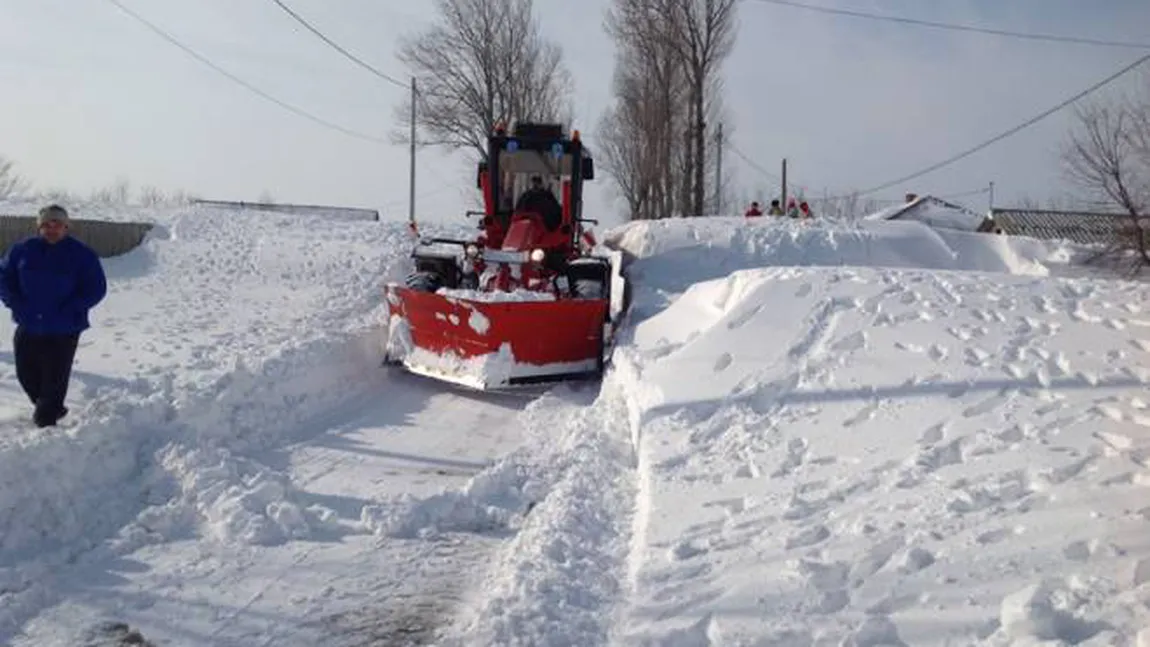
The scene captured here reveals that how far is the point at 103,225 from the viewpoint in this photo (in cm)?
1944

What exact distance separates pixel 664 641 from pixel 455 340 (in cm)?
654

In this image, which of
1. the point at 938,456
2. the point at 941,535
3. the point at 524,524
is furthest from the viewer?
the point at 524,524

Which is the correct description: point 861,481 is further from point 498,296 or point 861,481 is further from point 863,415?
point 498,296

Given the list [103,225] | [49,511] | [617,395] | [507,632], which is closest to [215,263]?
[103,225]

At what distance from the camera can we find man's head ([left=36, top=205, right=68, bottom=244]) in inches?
282

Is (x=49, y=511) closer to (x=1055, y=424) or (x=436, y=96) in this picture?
(x=1055, y=424)

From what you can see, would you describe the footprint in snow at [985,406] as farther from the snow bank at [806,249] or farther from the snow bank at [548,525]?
the snow bank at [806,249]

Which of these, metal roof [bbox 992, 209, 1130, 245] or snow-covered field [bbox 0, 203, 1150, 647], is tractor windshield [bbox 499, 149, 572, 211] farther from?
metal roof [bbox 992, 209, 1130, 245]

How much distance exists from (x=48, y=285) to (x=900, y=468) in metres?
6.02

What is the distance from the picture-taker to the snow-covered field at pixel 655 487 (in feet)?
13.4

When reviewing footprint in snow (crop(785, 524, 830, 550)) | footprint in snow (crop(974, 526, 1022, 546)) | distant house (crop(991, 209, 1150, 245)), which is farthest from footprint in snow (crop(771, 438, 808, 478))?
distant house (crop(991, 209, 1150, 245))

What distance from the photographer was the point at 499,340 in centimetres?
994

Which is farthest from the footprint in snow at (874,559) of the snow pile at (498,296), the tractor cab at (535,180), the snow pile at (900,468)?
the tractor cab at (535,180)

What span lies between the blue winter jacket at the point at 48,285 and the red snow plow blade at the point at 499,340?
3.68 m
